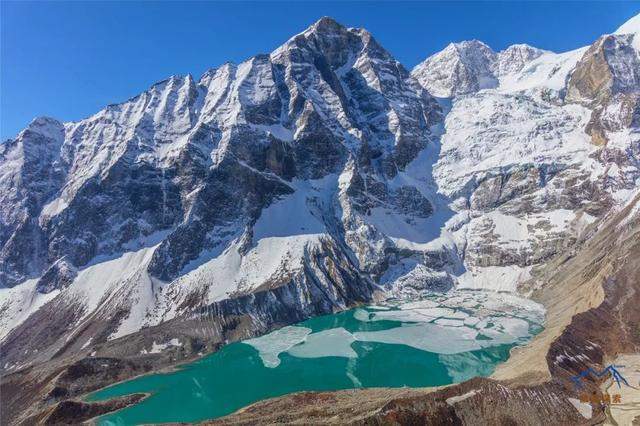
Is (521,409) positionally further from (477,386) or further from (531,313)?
(531,313)

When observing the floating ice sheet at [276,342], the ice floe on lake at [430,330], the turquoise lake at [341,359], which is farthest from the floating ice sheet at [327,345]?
the floating ice sheet at [276,342]

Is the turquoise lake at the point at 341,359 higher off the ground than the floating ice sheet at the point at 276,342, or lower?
lower

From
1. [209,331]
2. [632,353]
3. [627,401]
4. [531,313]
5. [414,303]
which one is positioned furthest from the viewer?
[414,303]

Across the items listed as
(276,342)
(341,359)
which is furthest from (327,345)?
(276,342)

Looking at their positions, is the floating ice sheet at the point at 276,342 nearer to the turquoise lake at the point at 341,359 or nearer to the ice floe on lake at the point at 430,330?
the ice floe on lake at the point at 430,330

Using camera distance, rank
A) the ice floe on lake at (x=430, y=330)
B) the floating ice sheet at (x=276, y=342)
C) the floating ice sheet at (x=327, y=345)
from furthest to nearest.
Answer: the floating ice sheet at (x=276, y=342), the floating ice sheet at (x=327, y=345), the ice floe on lake at (x=430, y=330)

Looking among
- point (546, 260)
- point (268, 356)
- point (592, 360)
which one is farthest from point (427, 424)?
point (546, 260)

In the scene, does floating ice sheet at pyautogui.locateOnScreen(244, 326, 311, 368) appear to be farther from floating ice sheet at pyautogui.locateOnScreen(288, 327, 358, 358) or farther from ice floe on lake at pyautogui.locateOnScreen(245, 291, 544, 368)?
floating ice sheet at pyautogui.locateOnScreen(288, 327, 358, 358)

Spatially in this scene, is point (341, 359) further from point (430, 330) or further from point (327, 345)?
point (430, 330)
